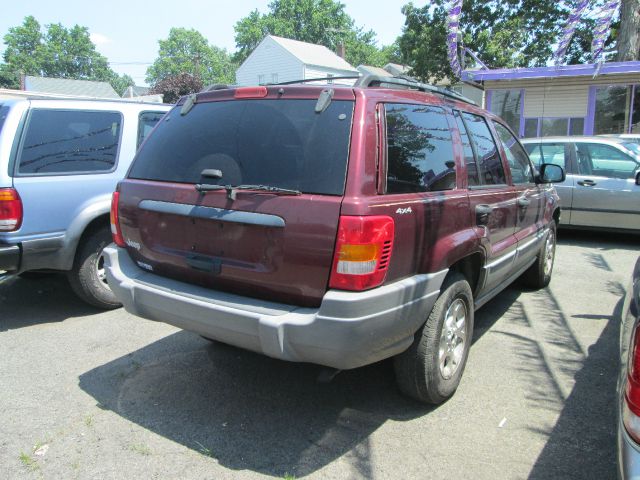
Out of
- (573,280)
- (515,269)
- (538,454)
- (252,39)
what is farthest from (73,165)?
(252,39)

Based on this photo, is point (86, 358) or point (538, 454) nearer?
point (538, 454)

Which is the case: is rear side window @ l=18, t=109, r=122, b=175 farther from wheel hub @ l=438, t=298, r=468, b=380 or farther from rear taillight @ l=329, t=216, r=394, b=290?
wheel hub @ l=438, t=298, r=468, b=380

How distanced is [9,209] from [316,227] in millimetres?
3049

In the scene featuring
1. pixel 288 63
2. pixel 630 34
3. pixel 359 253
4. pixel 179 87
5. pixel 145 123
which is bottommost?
pixel 359 253

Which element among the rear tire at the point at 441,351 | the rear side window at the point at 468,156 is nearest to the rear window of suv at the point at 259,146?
the rear tire at the point at 441,351

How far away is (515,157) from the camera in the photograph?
4.72m

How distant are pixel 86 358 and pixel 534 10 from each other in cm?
2657

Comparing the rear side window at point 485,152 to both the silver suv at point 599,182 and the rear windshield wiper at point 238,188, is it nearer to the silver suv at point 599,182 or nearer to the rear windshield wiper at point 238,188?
the rear windshield wiper at point 238,188

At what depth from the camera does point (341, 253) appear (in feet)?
8.13

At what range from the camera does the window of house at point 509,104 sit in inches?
623

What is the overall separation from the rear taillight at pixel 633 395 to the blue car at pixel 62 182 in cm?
435

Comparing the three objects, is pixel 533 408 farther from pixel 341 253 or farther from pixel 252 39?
pixel 252 39

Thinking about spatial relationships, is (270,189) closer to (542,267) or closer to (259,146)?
(259,146)

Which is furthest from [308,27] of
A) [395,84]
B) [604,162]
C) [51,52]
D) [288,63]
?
[395,84]
